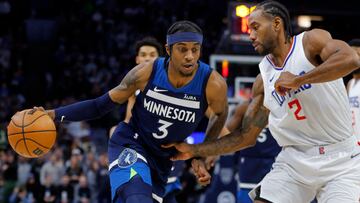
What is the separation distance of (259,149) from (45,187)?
6.25 m

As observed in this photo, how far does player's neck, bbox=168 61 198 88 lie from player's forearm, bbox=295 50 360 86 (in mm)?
1193

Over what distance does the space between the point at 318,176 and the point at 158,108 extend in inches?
53.9

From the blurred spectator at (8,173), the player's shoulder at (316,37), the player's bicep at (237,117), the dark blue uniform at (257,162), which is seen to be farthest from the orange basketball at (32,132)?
the blurred spectator at (8,173)

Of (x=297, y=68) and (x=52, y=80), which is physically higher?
(x=297, y=68)

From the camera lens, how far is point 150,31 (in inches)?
885

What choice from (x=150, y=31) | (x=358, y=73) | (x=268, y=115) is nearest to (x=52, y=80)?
(x=150, y=31)

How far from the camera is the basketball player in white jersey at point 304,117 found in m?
4.75

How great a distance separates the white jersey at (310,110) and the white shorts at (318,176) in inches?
2.9

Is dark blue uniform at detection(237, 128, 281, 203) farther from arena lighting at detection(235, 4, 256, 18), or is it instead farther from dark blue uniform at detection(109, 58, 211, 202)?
dark blue uniform at detection(109, 58, 211, 202)

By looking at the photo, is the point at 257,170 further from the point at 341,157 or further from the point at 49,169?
the point at 49,169

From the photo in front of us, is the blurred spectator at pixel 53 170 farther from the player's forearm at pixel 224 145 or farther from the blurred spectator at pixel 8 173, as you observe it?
the player's forearm at pixel 224 145

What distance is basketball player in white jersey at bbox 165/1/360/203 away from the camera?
15.6 feet

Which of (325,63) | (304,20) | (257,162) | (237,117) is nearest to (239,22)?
(257,162)

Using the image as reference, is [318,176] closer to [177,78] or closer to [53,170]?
[177,78]
